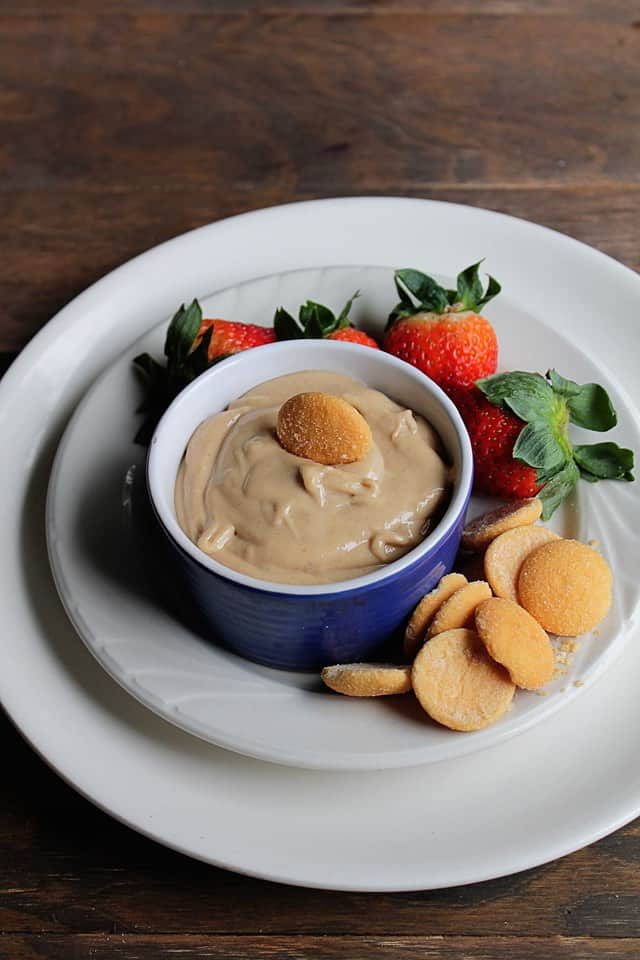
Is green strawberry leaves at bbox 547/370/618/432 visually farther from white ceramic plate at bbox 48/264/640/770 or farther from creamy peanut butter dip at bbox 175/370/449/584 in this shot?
creamy peanut butter dip at bbox 175/370/449/584

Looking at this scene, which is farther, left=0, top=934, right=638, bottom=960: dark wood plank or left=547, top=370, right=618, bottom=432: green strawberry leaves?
left=547, top=370, right=618, bottom=432: green strawberry leaves

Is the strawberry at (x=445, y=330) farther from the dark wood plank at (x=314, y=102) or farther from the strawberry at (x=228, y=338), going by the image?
the dark wood plank at (x=314, y=102)

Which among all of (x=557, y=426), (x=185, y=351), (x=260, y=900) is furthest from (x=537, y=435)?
(x=260, y=900)

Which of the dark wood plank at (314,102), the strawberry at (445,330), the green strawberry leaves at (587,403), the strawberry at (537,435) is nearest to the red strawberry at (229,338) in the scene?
the strawberry at (445,330)

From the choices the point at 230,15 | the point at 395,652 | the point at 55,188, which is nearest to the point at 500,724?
the point at 395,652

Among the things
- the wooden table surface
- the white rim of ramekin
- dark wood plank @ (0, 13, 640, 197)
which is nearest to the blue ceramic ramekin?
the white rim of ramekin

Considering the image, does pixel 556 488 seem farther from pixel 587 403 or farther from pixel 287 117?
pixel 287 117
